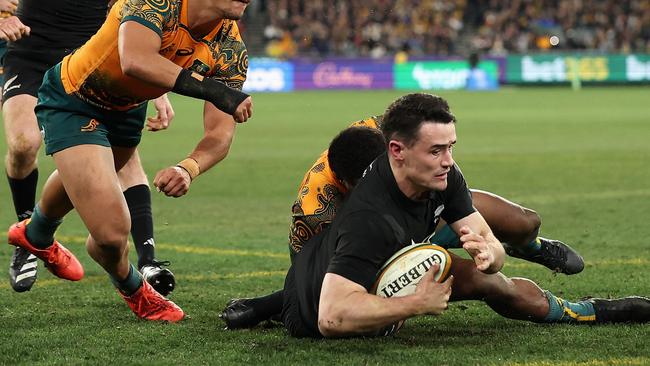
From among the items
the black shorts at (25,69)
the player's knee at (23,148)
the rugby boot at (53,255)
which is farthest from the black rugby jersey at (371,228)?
the black shorts at (25,69)

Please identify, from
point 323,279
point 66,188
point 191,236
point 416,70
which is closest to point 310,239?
point 323,279

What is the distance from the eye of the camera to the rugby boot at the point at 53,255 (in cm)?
682

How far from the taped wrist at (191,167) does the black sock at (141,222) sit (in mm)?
1297

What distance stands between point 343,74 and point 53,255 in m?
30.2

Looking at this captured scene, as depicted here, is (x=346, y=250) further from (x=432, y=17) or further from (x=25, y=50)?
(x=432, y=17)

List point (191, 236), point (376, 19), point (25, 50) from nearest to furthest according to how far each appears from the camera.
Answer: point (25, 50)
point (191, 236)
point (376, 19)

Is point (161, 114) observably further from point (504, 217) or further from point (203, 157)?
point (504, 217)

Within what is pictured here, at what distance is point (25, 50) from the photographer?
7723 millimetres

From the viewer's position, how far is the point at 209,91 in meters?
5.37

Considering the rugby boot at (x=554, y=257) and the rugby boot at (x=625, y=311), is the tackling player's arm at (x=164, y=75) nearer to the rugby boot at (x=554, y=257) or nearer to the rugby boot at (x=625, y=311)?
the rugby boot at (x=554, y=257)

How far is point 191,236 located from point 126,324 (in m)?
3.54

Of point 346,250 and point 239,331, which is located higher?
point 346,250

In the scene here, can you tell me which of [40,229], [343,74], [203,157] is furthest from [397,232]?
[343,74]

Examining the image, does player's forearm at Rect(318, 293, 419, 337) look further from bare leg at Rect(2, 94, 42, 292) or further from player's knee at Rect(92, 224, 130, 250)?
bare leg at Rect(2, 94, 42, 292)
